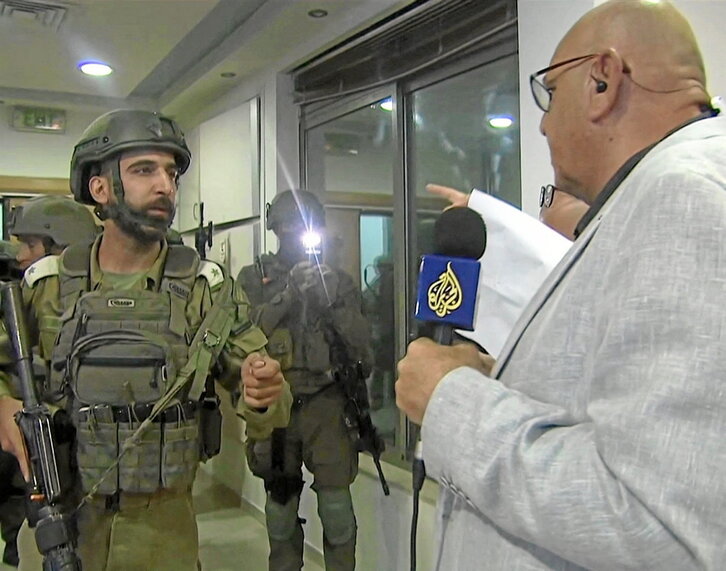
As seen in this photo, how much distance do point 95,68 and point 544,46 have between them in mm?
2172

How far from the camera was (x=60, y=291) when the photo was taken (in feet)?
5.00

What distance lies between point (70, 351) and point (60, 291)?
0.16 m

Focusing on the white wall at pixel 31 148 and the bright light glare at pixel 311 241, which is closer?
the bright light glare at pixel 311 241

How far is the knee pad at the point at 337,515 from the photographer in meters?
2.20

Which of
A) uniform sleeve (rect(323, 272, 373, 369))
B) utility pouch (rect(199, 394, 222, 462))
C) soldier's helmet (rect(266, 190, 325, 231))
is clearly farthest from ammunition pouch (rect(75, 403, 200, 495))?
soldier's helmet (rect(266, 190, 325, 231))

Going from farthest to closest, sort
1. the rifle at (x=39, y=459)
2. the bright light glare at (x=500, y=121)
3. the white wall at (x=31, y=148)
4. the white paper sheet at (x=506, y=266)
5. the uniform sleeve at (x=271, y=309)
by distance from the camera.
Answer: the white wall at (x=31, y=148) < the uniform sleeve at (x=271, y=309) < the bright light glare at (x=500, y=121) < the rifle at (x=39, y=459) < the white paper sheet at (x=506, y=266)

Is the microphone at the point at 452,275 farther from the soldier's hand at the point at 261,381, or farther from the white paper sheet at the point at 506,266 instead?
the soldier's hand at the point at 261,381

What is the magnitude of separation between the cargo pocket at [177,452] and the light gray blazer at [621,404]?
1024mm

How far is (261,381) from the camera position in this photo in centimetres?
141

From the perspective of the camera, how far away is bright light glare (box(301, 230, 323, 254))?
2.37 meters

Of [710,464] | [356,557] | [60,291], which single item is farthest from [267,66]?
[710,464]

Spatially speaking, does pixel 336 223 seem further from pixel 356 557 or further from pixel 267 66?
pixel 356 557

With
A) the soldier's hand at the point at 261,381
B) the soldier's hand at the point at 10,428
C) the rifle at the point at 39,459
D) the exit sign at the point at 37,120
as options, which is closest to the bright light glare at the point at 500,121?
the soldier's hand at the point at 261,381

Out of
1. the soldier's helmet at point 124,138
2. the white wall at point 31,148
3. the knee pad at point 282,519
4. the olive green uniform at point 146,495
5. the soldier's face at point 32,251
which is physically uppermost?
the white wall at point 31,148
